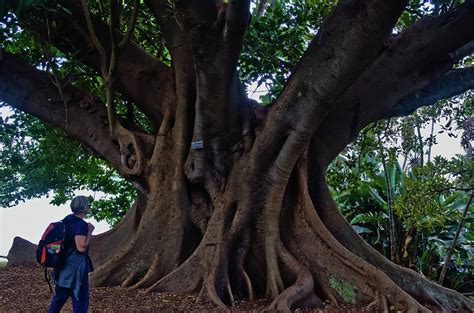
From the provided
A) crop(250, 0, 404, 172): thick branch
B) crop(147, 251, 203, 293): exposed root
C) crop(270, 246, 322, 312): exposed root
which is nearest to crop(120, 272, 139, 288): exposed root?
crop(147, 251, 203, 293): exposed root

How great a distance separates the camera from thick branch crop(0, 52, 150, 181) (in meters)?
6.47

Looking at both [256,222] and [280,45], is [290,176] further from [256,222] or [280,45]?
[280,45]

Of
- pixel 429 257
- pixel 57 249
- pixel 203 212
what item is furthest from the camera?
pixel 429 257

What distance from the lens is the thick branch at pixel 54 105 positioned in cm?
647

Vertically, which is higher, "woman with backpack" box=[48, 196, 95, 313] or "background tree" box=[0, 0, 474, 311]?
"background tree" box=[0, 0, 474, 311]

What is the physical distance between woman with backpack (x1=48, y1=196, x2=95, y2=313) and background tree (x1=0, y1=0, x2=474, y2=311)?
4.59 ft

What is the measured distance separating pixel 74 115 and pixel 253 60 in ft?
8.86

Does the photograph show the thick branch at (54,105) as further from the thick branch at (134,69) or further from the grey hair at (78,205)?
the grey hair at (78,205)

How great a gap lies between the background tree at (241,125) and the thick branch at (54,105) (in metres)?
0.02

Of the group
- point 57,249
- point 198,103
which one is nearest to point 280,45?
point 198,103

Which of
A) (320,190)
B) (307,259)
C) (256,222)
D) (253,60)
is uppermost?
(253,60)

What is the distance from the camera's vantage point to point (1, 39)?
639cm

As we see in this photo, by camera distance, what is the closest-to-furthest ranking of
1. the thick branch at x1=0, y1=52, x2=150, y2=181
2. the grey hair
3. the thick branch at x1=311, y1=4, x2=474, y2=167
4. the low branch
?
the grey hair, the thick branch at x1=311, y1=4, x2=474, y2=167, the thick branch at x1=0, y1=52, x2=150, y2=181, the low branch

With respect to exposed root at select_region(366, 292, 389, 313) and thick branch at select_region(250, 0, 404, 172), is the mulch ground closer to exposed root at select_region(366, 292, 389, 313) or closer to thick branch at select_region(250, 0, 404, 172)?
exposed root at select_region(366, 292, 389, 313)
